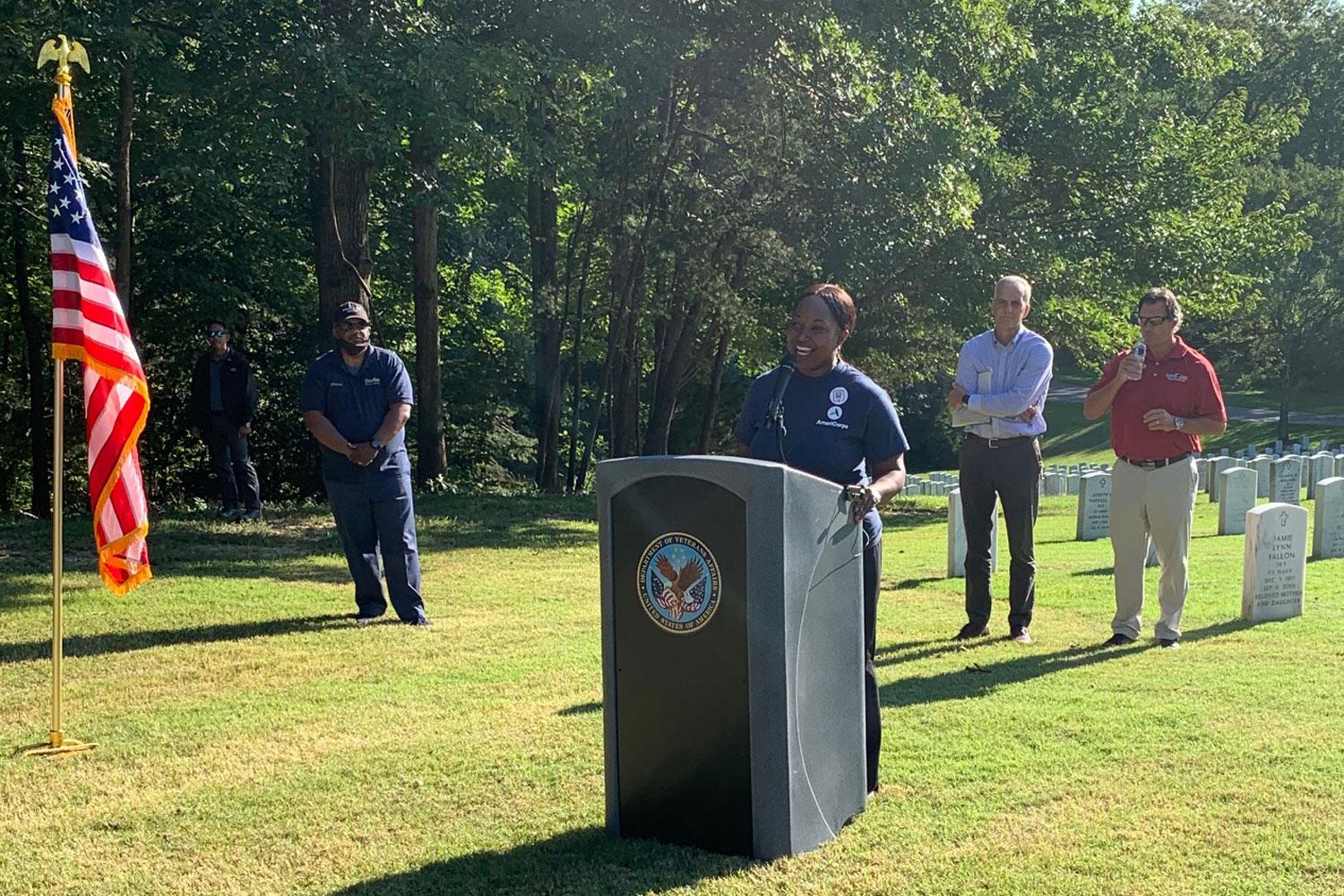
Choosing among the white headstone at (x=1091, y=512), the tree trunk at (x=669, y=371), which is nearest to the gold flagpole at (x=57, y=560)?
the white headstone at (x=1091, y=512)

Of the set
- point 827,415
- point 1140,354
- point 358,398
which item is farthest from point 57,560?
point 1140,354

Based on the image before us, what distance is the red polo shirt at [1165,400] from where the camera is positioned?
8.05 meters

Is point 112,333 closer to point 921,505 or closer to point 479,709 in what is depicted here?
point 479,709

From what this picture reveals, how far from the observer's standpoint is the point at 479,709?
6676 mm

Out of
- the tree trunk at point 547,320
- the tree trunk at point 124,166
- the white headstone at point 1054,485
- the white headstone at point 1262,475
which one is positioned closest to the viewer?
the tree trunk at point 124,166

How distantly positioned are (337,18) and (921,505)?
14433 millimetres

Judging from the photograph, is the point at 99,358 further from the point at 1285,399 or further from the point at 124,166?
the point at 1285,399

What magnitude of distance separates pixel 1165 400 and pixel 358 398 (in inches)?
197

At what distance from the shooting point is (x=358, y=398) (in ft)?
29.0

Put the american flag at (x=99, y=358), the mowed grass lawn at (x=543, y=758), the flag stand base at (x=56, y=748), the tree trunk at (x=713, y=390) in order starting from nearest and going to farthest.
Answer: the mowed grass lawn at (x=543, y=758)
the flag stand base at (x=56, y=748)
the american flag at (x=99, y=358)
the tree trunk at (x=713, y=390)

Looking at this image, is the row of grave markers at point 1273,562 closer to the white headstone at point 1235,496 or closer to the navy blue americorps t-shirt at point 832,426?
the navy blue americorps t-shirt at point 832,426

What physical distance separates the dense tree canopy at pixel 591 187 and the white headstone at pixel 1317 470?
15.2 feet

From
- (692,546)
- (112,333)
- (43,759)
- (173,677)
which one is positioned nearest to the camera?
(692,546)

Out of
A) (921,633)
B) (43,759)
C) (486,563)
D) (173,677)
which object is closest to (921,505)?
(486,563)
